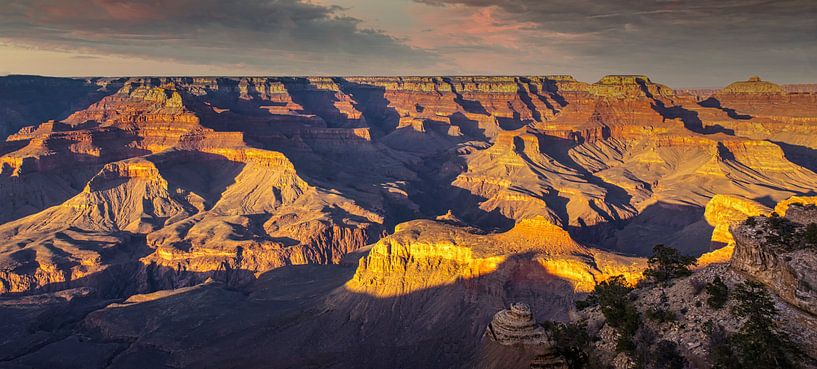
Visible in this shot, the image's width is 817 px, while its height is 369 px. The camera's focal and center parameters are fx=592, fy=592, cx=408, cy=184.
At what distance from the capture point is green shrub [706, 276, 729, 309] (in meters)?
25.8

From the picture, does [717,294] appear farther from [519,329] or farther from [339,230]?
[339,230]

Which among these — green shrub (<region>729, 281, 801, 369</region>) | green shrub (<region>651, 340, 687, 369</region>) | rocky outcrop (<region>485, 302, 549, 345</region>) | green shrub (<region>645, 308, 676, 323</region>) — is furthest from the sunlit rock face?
green shrub (<region>729, 281, 801, 369</region>)

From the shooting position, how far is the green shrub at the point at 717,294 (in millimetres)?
25781

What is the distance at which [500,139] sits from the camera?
181 m

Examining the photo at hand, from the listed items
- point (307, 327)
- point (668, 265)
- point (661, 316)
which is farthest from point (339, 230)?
Result: point (661, 316)

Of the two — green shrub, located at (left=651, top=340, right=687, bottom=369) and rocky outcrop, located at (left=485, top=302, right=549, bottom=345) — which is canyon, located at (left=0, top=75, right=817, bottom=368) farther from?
green shrub, located at (left=651, top=340, right=687, bottom=369)

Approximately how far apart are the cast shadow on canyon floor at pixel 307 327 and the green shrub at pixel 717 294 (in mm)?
24830

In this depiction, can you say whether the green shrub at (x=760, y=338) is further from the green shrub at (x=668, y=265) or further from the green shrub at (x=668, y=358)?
the green shrub at (x=668, y=265)

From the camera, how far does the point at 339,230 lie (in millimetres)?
113438

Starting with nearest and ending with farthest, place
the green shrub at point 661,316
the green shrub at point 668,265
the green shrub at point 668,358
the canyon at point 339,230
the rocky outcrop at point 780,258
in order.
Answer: the rocky outcrop at point 780,258
the green shrub at point 668,358
the green shrub at point 661,316
the green shrub at point 668,265
the canyon at point 339,230

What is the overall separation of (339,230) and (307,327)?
5151cm

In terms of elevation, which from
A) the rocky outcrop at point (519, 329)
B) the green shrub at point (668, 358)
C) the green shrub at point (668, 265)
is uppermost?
the green shrub at point (668, 265)

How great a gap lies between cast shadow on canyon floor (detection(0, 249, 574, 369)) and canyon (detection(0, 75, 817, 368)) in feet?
0.80

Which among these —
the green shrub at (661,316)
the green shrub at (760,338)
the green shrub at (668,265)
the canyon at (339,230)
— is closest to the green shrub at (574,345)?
the green shrub at (661,316)
